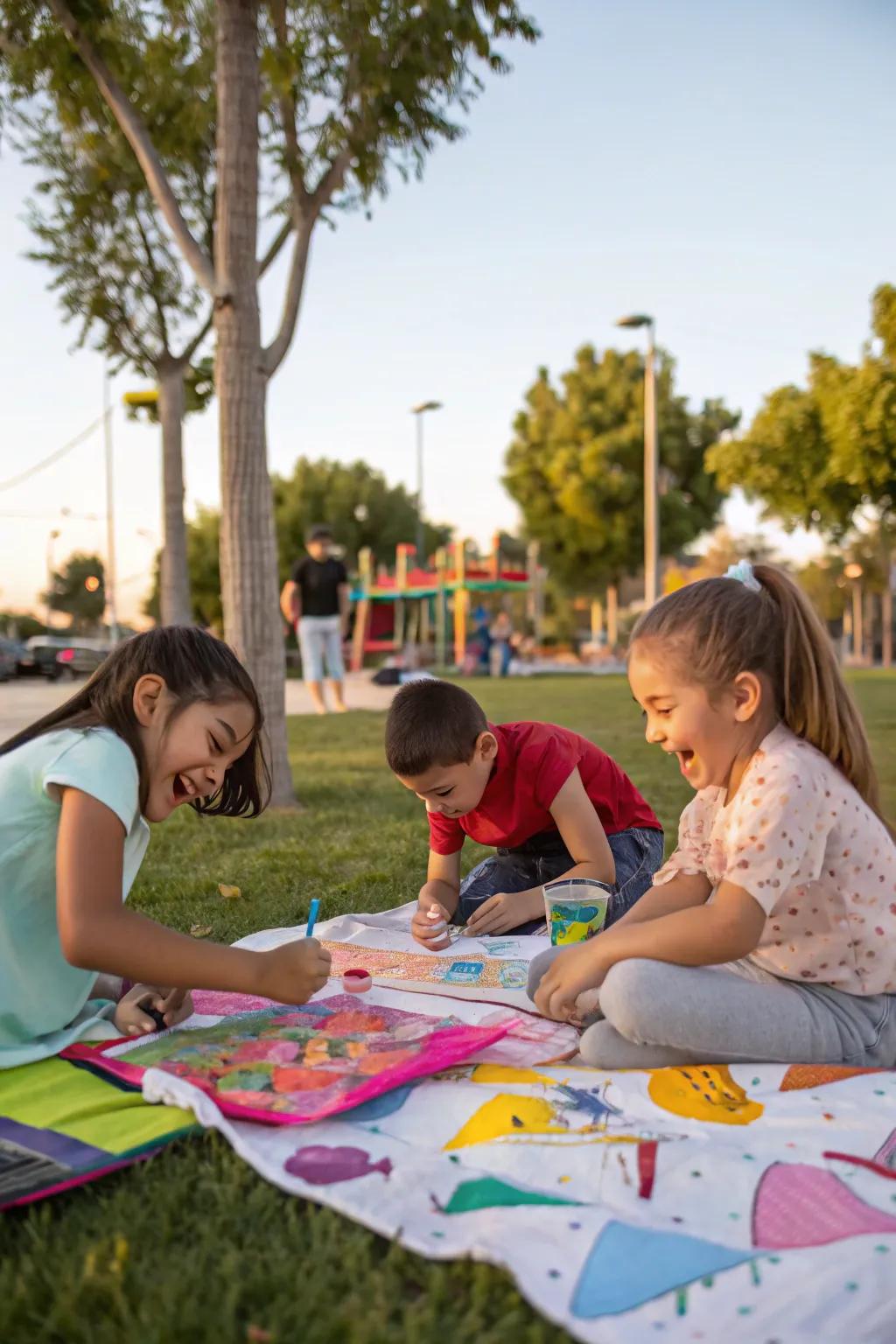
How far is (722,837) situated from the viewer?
7.49ft

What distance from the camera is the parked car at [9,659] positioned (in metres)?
28.3

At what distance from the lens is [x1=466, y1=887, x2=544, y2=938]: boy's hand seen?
3.35m

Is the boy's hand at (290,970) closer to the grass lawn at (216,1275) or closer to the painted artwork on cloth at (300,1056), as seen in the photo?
the painted artwork on cloth at (300,1056)

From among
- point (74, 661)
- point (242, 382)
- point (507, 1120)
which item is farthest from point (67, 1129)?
point (74, 661)

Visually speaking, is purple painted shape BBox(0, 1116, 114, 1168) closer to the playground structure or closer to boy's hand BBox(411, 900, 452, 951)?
boy's hand BBox(411, 900, 452, 951)

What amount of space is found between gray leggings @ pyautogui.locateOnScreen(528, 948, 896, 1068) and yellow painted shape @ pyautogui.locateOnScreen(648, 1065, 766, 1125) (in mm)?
56

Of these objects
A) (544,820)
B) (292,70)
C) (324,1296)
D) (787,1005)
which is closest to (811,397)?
(292,70)

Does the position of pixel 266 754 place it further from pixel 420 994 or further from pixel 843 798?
pixel 843 798

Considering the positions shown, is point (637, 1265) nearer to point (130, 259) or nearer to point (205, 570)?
point (130, 259)

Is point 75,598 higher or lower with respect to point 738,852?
higher

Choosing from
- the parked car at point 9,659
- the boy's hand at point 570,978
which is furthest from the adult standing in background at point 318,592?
the parked car at point 9,659

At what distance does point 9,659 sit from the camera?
28719mm

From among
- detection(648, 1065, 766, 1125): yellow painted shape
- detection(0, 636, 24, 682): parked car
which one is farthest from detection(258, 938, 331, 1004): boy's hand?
detection(0, 636, 24, 682): parked car

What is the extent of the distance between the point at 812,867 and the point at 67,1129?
1423 mm
